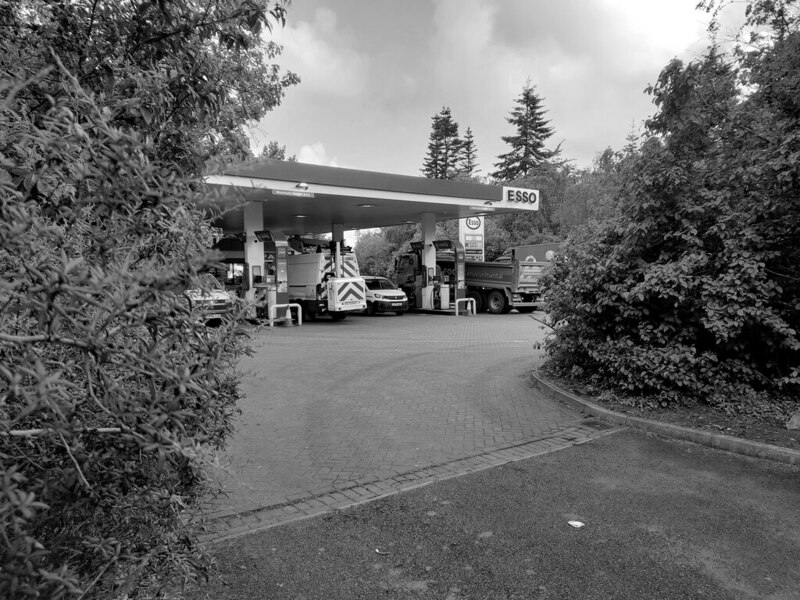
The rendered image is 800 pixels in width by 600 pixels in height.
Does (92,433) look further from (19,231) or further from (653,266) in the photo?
(653,266)

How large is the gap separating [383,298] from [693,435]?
1710cm

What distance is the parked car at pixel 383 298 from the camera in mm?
22359

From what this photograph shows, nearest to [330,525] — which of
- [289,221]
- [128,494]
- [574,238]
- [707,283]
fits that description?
[128,494]

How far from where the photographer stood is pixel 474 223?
28.2 m

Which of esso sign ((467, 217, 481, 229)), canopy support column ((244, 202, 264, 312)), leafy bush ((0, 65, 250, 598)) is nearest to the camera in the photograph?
leafy bush ((0, 65, 250, 598))

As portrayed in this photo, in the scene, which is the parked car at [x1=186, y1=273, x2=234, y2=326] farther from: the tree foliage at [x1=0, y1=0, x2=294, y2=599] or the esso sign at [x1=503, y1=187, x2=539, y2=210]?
the esso sign at [x1=503, y1=187, x2=539, y2=210]

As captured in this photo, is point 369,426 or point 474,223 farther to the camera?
point 474,223

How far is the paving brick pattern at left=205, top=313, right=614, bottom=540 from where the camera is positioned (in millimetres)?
4566

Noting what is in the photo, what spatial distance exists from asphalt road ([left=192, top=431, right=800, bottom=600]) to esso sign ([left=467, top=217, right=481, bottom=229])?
23.7m

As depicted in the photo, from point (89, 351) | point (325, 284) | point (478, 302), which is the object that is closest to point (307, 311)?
point (325, 284)

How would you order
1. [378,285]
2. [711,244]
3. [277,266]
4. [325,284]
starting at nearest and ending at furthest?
[711,244] < [277,266] < [325,284] < [378,285]

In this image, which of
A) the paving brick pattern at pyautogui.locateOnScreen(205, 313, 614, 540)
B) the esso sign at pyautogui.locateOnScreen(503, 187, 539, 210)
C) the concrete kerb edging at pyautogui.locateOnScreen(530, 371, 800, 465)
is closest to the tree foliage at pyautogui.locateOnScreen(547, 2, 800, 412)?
the concrete kerb edging at pyautogui.locateOnScreen(530, 371, 800, 465)

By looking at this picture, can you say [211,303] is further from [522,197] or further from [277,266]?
[522,197]

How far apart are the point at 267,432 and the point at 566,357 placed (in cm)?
486
